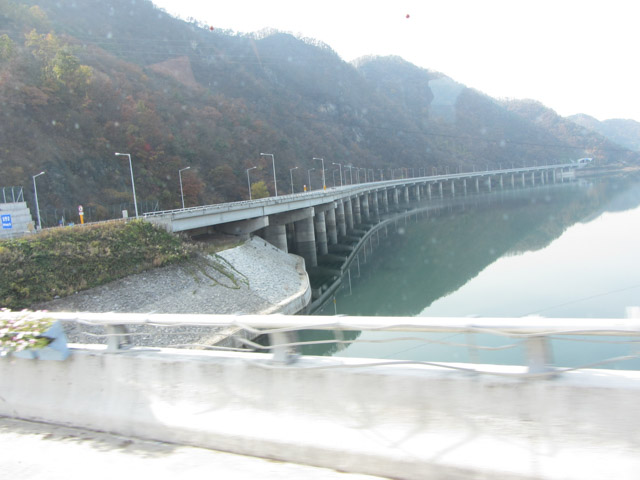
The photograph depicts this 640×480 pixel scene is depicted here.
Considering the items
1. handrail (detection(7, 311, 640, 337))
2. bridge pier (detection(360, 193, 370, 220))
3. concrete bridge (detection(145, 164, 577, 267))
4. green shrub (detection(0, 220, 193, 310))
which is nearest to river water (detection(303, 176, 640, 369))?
handrail (detection(7, 311, 640, 337))

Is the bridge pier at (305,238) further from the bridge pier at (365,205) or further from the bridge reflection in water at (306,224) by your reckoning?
the bridge pier at (365,205)

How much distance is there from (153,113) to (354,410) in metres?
69.1

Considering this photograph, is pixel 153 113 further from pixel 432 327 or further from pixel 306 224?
pixel 432 327

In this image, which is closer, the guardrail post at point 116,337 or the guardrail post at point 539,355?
the guardrail post at point 539,355

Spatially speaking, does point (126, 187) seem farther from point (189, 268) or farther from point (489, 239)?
point (489, 239)

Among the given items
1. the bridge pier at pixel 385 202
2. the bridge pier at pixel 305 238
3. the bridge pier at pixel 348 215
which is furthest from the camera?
the bridge pier at pixel 385 202

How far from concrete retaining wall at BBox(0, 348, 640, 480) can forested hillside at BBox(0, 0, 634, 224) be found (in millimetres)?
43208

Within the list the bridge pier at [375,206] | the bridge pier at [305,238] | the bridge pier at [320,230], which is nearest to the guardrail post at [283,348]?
the bridge pier at [305,238]

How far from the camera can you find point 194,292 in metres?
25.9

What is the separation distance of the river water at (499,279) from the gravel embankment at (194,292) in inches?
165

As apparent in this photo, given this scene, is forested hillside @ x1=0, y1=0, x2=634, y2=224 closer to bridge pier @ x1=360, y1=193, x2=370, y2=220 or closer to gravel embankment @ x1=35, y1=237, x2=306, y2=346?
bridge pier @ x1=360, y1=193, x2=370, y2=220

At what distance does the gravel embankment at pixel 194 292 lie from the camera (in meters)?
21.8

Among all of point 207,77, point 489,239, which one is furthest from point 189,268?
point 207,77

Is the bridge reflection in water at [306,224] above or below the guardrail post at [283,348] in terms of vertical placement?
below
